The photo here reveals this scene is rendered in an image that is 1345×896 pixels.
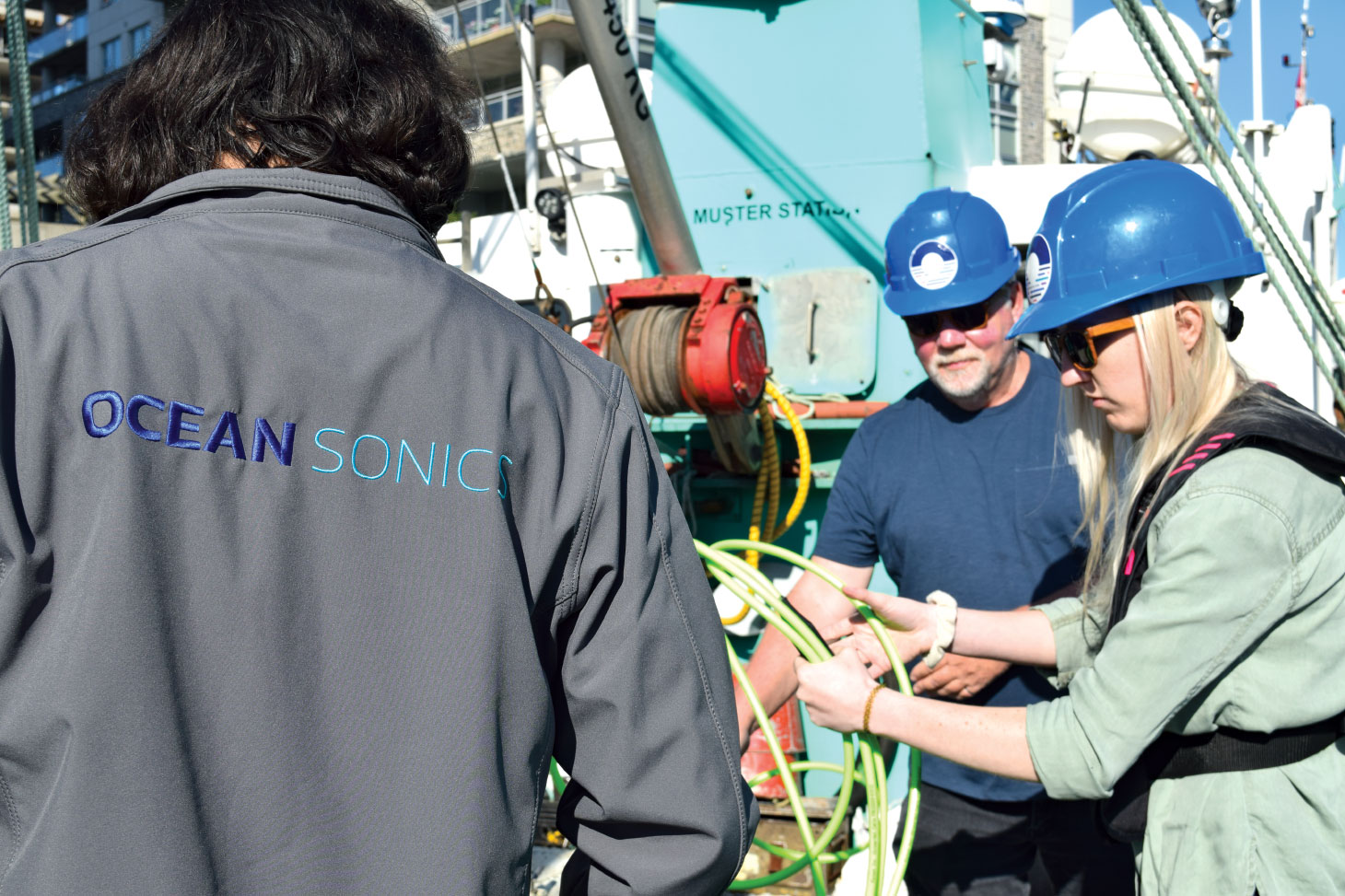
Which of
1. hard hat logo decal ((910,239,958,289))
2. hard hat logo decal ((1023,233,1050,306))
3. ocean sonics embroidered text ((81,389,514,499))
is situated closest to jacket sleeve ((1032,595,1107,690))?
hard hat logo decal ((1023,233,1050,306))

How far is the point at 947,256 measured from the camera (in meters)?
2.86

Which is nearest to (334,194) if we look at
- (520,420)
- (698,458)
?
(520,420)

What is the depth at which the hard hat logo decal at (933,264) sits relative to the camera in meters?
2.85

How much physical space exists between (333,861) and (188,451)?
1.27ft

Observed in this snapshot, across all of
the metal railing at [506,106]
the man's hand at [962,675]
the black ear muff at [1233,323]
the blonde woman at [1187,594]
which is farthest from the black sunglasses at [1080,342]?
the metal railing at [506,106]

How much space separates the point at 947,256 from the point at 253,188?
7.17ft

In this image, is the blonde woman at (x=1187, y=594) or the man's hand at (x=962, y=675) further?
the man's hand at (x=962, y=675)

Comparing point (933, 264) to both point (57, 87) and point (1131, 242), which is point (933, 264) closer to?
point (1131, 242)

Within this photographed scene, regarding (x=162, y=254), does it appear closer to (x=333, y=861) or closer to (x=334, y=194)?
(x=334, y=194)

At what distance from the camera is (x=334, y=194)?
1.03m

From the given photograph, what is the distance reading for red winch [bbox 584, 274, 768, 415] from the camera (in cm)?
337

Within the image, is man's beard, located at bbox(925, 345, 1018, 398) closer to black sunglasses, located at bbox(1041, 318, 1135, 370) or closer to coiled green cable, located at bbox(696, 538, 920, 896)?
coiled green cable, located at bbox(696, 538, 920, 896)

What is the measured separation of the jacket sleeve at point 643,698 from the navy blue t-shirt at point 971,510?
155cm

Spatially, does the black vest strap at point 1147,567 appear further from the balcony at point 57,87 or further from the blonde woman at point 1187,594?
the balcony at point 57,87
